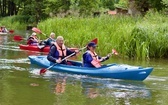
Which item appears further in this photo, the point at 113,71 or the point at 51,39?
the point at 51,39

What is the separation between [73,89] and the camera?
819 centimetres

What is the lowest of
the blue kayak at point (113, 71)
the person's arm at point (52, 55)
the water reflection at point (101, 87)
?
the water reflection at point (101, 87)

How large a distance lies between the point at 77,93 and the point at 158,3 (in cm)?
1670

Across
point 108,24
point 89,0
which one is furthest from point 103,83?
point 89,0

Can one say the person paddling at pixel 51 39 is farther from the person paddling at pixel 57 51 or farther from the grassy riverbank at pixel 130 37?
the person paddling at pixel 57 51

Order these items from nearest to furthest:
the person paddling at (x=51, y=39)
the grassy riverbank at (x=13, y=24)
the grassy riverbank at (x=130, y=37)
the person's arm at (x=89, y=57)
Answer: the person's arm at (x=89, y=57), the grassy riverbank at (x=130, y=37), the person paddling at (x=51, y=39), the grassy riverbank at (x=13, y=24)

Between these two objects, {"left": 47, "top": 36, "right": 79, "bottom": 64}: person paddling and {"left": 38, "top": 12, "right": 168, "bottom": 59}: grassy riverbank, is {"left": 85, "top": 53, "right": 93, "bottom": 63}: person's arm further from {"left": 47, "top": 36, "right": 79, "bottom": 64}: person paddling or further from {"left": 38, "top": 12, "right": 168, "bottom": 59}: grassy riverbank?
{"left": 38, "top": 12, "right": 168, "bottom": 59}: grassy riverbank

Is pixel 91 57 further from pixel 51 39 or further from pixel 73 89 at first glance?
pixel 51 39

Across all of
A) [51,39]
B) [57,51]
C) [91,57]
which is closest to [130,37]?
[51,39]

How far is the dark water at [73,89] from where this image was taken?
275 inches

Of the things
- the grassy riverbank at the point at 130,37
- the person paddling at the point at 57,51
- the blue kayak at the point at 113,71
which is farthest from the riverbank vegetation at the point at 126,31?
the blue kayak at the point at 113,71

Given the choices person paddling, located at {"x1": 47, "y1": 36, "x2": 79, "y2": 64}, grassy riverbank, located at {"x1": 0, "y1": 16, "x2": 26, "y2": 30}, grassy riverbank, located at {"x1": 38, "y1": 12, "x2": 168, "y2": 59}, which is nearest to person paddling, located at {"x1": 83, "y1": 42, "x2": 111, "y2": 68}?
person paddling, located at {"x1": 47, "y1": 36, "x2": 79, "y2": 64}

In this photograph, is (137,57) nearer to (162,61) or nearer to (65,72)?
(162,61)

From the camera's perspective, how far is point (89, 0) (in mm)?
30719
